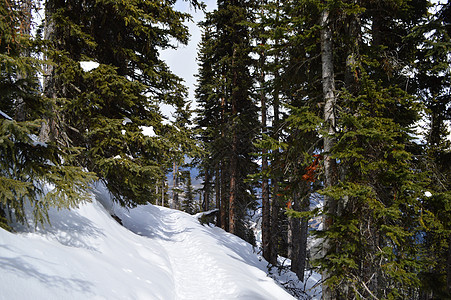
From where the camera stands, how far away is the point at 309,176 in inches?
266

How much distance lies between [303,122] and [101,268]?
→ 5468 mm

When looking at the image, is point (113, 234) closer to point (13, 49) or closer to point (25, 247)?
point (25, 247)

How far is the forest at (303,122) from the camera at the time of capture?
4.16 meters

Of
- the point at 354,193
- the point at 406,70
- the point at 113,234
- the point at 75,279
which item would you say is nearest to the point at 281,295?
the point at 354,193

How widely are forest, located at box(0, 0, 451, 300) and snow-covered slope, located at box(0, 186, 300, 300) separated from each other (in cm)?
71

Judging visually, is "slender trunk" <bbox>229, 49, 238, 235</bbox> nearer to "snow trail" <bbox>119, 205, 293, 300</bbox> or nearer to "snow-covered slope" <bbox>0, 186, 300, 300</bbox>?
"snow trail" <bbox>119, 205, 293, 300</bbox>

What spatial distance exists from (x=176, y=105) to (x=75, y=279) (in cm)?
734

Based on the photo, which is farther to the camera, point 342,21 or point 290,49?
point 290,49

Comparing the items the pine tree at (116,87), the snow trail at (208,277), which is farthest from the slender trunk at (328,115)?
the pine tree at (116,87)

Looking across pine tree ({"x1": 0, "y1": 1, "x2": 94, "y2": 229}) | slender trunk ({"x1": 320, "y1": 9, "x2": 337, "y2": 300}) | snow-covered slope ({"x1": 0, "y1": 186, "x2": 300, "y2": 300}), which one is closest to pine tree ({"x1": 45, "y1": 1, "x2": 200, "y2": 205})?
snow-covered slope ({"x1": 0, "y1": 186, "x2": 300, "y2": 300})

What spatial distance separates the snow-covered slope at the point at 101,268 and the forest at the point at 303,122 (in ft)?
2.33

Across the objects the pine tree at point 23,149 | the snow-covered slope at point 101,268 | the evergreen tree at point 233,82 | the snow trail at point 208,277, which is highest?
the evergreen tree at point 233,82

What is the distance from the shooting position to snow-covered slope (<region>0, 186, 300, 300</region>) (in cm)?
279

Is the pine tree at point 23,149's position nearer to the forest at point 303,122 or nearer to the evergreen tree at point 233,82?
the forest at point 303,122
